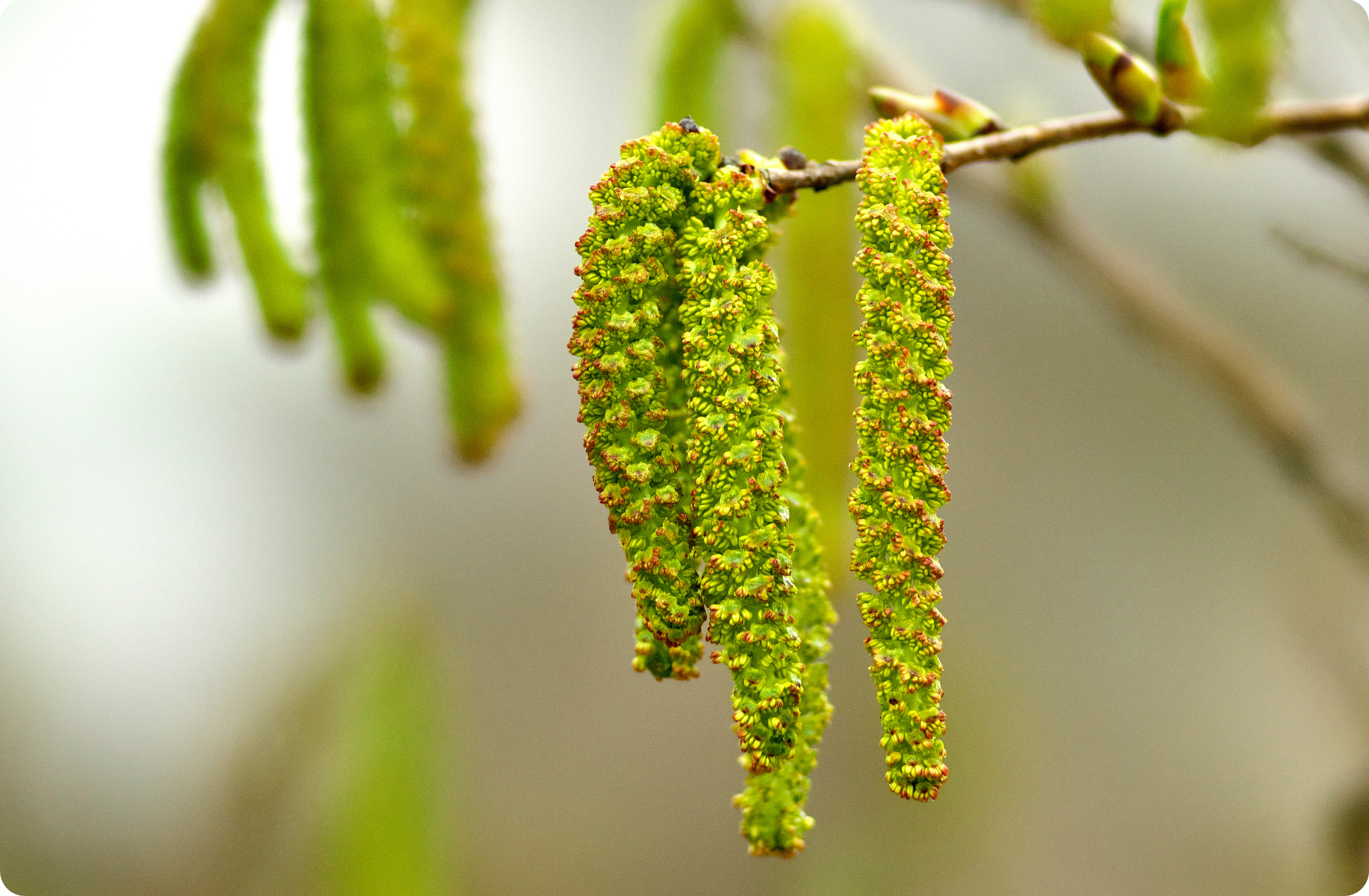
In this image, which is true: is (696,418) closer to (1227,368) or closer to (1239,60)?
(1239,60)

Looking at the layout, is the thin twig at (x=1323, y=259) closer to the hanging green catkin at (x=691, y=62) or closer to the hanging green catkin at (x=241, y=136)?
the hanging green catkin at (x=691, y=62)

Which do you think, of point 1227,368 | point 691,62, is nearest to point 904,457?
point 691,62

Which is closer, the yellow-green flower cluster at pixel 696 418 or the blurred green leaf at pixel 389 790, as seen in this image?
the yellow-green flower cluster at pixel 696 418

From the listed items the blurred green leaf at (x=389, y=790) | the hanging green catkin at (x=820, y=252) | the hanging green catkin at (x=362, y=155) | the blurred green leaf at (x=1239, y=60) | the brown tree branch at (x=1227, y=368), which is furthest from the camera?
the blurred green leaf at (x=389, y=790)

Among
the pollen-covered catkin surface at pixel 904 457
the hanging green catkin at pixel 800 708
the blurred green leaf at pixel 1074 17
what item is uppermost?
the blurred green leaf at pixel 1074 17

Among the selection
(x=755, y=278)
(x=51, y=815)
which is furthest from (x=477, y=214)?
(x=51, y=815)

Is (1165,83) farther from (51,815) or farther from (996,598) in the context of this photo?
(51,815)

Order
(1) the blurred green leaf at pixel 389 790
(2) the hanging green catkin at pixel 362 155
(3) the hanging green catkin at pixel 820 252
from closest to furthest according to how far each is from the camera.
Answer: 1. (2) the hanging green catkin at pixel 362 155
2. (3) the hanging green catkin at pixel 820 252
3. (1) the blurred green leaf at pixel 389 790

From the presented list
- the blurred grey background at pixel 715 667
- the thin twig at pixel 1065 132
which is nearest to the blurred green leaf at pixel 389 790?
the blurred grey background at pixel 715 667
